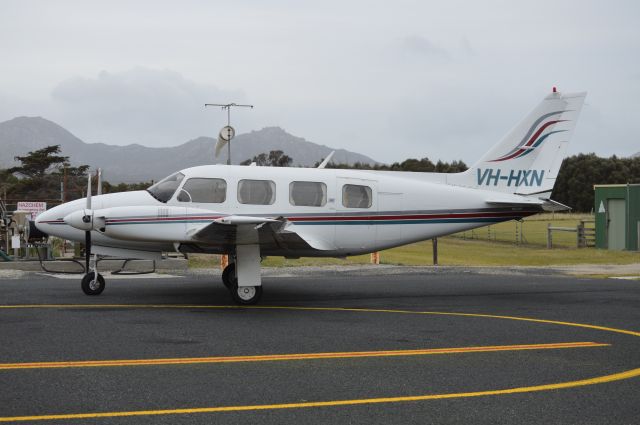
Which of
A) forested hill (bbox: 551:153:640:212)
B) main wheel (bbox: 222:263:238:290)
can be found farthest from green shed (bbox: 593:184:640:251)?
forested hill (bbox: 551:153:640:212)

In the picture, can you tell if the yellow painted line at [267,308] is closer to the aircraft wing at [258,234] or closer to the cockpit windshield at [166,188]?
the aircraft wing at [258,234]

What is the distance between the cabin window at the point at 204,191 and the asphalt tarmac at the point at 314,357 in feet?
6.74

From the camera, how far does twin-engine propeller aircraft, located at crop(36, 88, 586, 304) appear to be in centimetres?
1380

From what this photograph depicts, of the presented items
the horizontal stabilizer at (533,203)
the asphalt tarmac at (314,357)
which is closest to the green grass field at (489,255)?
the horizontal stabilizer at (533,203)

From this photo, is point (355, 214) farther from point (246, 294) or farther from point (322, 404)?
point (322, 404)

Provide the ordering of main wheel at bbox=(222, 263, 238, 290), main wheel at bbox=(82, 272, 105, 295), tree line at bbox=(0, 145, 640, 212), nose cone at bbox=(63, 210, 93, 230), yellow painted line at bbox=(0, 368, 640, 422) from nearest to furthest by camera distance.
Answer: yellow painted line at bbox=(0, 368, 640, 422) → nose cone at bbox=(63, 210, 93, 230) → main wheel at bbox=(82, 272, 105, 295) → main wheel at bbox=(222, 263, 238, 290) → tree line at bbox=(0, 145, 640, 212)

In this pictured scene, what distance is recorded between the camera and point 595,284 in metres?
19.4

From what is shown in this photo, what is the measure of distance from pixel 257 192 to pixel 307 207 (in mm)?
1085

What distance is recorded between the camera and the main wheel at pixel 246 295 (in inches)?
554

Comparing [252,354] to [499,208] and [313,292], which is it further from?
[499,208]

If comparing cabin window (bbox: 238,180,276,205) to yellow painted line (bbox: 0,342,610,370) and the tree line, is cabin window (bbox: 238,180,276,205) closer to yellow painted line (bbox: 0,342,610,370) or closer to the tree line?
yellow painted line (bbox: 0,342,610,370)

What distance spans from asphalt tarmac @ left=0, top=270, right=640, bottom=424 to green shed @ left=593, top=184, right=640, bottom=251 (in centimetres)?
2239

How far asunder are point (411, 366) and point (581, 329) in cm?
447

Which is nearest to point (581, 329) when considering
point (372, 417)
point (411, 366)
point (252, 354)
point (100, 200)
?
point (411, 366)
